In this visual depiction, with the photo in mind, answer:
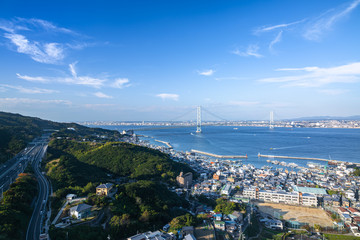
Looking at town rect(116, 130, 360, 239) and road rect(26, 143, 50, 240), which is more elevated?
road rect(26, 143, 50, 240)

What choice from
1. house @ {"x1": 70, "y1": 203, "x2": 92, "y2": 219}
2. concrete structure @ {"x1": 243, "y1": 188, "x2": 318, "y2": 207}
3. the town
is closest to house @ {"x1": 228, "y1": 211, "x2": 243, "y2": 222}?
the town

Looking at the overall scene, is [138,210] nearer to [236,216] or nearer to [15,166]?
[236,216]

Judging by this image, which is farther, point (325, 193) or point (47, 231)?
point (325, 193)

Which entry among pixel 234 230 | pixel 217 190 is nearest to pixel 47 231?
pixel 234 230

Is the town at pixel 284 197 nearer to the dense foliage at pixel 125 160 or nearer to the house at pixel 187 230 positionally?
the house at pixel 187 230

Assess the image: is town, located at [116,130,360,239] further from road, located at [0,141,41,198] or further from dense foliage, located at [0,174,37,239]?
road, located at [0,141,41,198]

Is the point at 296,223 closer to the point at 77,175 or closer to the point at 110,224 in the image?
the point at 110,224

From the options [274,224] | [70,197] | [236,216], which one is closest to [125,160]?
[70,197]

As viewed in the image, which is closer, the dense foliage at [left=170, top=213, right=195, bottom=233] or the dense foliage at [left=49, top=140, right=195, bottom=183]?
the dense foliage at [left=170, top=213, right=195, bottom=233]
